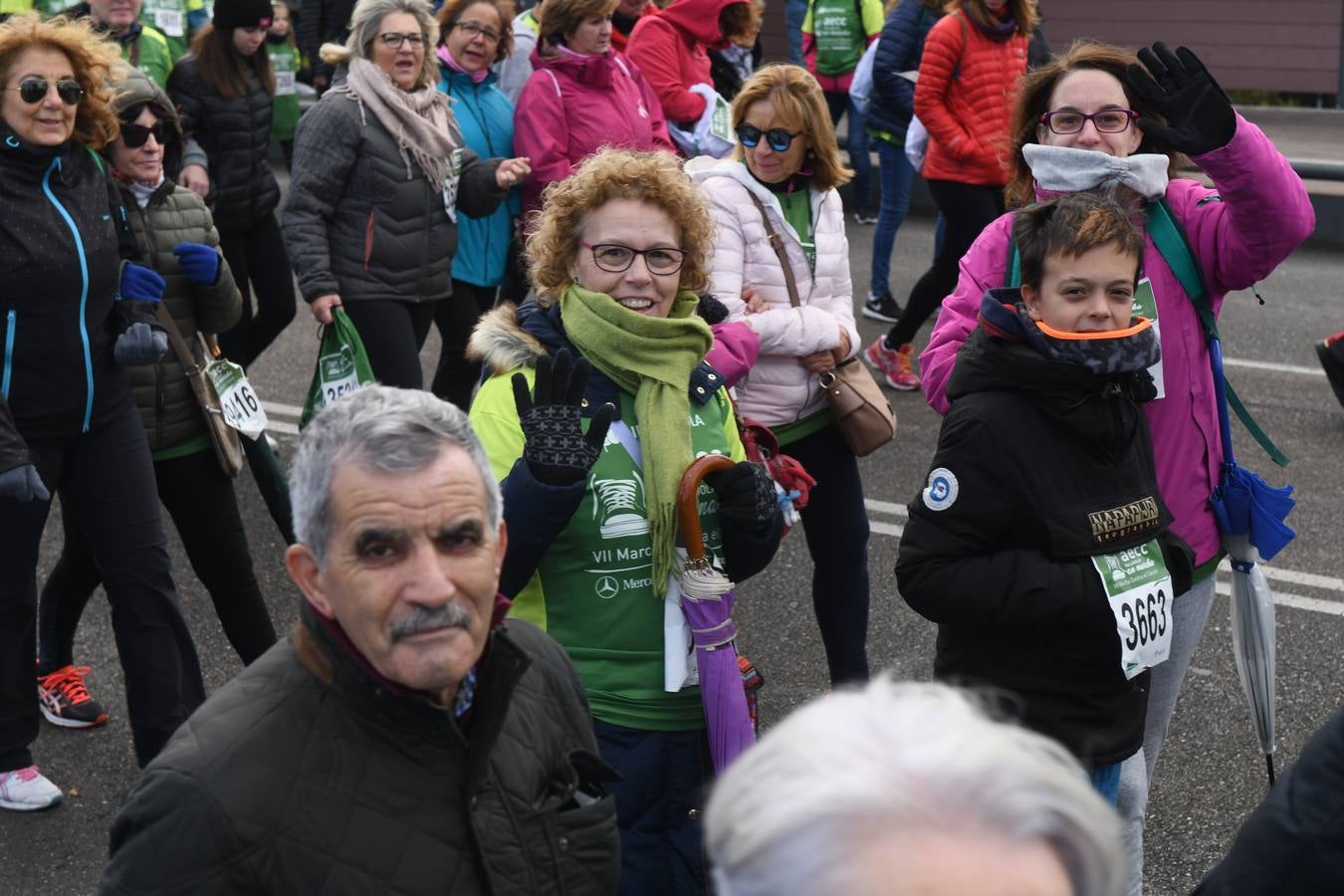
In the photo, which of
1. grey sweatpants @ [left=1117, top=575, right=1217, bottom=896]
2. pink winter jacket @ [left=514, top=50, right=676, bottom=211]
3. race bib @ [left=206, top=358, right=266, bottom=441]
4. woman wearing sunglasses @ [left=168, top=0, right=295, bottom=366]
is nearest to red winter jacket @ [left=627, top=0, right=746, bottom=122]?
pink winter jacket @ [left=514, top=50, right=676, bottom=211]

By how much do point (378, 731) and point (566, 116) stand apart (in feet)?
16.6

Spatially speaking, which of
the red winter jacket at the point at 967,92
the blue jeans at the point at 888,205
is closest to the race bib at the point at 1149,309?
the red winter jacket at the point at 967,92

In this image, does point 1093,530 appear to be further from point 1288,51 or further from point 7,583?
point 1288,51

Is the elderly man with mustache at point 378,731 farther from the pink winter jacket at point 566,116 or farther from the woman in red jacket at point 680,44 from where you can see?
the woman in red jacket at point 680,44

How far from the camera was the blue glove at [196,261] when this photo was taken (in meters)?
4.74

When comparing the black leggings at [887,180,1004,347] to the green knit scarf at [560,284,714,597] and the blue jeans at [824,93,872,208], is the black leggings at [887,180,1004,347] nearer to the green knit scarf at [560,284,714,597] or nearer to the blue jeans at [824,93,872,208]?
the blue jeans at [824,93,872,208]

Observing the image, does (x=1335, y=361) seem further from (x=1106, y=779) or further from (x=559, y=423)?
(x=559, y=423)

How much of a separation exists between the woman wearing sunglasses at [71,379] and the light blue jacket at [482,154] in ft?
7.89

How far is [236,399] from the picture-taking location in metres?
4.82

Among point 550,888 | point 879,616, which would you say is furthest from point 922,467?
point 550,888

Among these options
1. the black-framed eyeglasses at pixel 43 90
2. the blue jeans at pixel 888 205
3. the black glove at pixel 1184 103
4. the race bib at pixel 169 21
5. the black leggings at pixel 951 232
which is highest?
the black-framed eyeglasses at pixel 43 90

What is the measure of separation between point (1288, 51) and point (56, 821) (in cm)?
1648

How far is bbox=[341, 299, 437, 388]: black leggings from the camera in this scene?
6.22 m

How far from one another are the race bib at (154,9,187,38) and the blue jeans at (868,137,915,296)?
4124 mm
